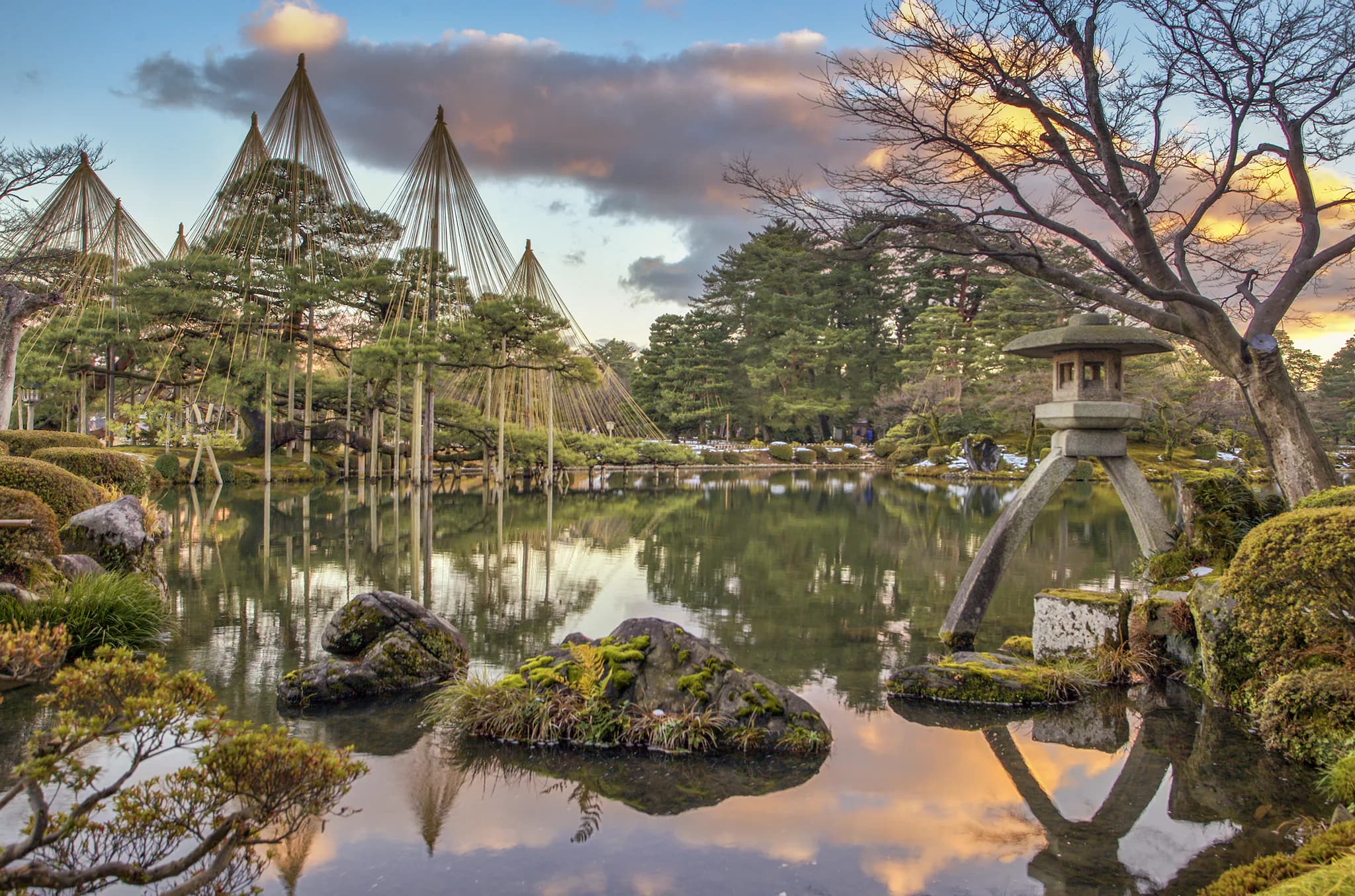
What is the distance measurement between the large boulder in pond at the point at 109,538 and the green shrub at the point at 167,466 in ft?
58.2

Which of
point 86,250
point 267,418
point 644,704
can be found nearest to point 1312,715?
point 644,704

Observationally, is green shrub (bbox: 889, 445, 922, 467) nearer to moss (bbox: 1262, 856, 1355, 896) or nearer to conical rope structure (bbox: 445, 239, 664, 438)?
conical rope structure (bbox: 445, 239, 664, 438)

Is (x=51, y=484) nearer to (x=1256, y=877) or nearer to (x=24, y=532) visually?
(x=24, y=532)

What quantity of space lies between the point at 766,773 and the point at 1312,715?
3290 mm

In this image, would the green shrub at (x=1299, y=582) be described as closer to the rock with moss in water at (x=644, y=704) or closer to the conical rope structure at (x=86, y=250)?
the rock with moss in water at (x=644, y=704)

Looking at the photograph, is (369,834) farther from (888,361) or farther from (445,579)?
(888,361)

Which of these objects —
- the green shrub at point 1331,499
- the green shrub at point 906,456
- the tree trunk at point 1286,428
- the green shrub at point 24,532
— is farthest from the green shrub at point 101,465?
the green shrub at point 906,456

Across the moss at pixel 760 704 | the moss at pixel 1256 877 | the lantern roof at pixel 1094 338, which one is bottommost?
the moss at pixel 760 704

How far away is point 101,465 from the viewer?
1256 centimetres

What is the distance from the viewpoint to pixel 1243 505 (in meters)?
7.21

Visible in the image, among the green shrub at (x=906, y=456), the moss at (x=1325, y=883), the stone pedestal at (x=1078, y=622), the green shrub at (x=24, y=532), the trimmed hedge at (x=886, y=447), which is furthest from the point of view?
the trimmed hedge at (x=886, y=447)

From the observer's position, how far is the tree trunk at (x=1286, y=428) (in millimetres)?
7848

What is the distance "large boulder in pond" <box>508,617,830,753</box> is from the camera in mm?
5629

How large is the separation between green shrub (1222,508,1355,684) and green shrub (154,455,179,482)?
26.8m
